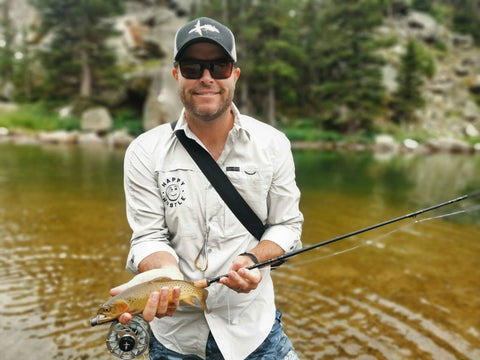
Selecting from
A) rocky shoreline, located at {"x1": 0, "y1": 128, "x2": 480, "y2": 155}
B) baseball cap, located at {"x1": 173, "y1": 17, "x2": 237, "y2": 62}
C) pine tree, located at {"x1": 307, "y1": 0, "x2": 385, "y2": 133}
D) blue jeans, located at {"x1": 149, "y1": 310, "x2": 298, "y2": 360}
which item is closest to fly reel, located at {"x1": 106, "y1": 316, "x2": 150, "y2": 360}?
blue jeans, located at {"x1": 149, "y1": 310, "x2": 298, "y2": 360}

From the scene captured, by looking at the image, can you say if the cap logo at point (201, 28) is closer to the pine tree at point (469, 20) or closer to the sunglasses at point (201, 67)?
the sunglasses at point (201, 67)

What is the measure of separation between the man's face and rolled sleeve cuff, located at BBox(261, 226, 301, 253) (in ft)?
2.17

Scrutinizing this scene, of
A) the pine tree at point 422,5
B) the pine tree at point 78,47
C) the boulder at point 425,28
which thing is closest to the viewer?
the pine tree at point 78,47

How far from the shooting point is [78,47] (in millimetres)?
34906

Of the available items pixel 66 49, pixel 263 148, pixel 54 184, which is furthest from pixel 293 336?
pixel 66 49

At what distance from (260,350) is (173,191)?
93 cm

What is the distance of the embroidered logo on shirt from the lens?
2.03 metres

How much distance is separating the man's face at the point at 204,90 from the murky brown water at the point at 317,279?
1.27m

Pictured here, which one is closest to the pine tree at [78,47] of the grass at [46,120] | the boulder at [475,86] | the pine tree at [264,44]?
the grass at [46,120]

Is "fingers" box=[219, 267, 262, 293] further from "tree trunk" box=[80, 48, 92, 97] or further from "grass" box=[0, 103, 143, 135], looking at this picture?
"tree trunk" box=[80, 48, 92, 97]

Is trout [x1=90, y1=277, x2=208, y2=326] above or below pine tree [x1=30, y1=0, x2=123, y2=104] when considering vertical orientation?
below

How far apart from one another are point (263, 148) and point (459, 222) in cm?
832

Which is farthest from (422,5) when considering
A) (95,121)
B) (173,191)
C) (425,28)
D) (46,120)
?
(173,191)

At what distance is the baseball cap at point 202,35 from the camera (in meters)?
1.99
